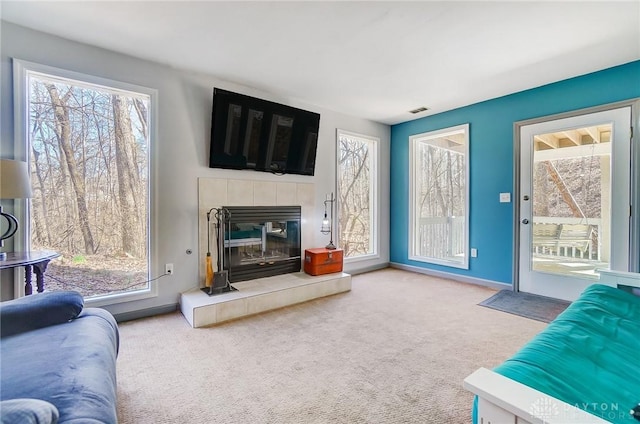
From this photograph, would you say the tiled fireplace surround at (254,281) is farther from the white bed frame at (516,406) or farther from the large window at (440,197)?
the white bed frame at (516,406)

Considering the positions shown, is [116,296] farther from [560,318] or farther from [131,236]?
[560,318]

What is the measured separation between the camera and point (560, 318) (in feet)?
4.27

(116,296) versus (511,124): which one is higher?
(511,124)

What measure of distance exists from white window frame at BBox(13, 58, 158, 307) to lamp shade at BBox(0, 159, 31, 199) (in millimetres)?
397

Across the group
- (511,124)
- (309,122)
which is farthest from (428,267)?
(309,122)

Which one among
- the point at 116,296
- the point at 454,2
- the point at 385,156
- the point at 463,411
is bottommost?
the point at 463,411

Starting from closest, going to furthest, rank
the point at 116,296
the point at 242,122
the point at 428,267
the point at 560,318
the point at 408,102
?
1. the point at 560,318
2. the point at 116,296
3. the point at 242,122
4. the point at 408,102
5. the point at 428,267

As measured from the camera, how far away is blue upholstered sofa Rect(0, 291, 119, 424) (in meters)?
0.82

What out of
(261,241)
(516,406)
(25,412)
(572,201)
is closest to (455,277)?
(572,201)

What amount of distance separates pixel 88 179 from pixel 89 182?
3 centimetres

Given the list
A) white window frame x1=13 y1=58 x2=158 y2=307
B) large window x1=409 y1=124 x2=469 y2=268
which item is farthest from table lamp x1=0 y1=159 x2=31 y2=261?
large window x1=409 y1=124 x2=469 y2=268

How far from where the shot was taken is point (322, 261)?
3.52m

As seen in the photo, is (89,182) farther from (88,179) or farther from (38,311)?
(38,311)

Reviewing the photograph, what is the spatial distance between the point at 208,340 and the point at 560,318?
2.21 metres
